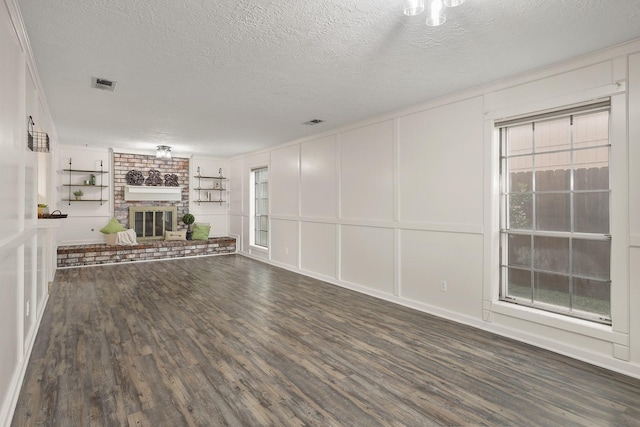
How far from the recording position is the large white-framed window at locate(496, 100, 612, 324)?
293 cm

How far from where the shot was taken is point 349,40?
2.57 meters

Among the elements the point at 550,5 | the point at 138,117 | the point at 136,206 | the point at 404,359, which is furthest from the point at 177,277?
the point at 550,5

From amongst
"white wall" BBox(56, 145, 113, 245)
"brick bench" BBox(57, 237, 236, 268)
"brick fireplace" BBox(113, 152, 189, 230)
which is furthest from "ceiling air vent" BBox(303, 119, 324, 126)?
"white wall" BBox(56, 145, 113, 245)

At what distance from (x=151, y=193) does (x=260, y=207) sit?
272cm

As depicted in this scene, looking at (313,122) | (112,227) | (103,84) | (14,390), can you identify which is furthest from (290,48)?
(112,227)

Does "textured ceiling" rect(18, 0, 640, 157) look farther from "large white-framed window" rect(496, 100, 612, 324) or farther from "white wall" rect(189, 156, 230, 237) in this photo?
"white wall" rect(189, 156, 230, 237)

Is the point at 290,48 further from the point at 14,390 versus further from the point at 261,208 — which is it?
the point at 261,208

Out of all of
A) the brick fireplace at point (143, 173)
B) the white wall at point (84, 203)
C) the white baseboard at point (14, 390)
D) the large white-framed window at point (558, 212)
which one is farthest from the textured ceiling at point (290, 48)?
the brick fireplace at point (143, 173)

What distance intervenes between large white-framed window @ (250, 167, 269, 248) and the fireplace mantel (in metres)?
2.01

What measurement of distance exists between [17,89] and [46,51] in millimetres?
678

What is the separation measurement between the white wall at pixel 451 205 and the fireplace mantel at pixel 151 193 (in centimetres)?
373

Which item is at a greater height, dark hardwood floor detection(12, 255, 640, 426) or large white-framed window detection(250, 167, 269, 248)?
large white-framed window detection(250, 167, 269, 248)

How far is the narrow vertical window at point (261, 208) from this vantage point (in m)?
7.79

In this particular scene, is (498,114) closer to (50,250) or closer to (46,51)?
(46,51)
